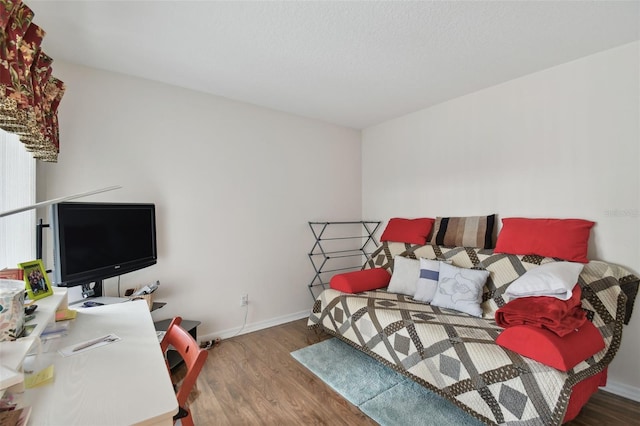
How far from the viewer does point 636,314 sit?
1964 mm

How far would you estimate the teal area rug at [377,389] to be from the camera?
5.75 feet

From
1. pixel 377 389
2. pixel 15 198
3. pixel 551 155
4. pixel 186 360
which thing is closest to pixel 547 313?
pixel 377 389

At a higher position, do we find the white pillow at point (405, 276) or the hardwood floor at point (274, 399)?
the white pillow at point (405, 276)

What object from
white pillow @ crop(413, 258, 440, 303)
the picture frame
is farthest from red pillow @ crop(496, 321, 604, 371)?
the picture frame

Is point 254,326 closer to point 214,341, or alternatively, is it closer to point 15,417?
point 214,341

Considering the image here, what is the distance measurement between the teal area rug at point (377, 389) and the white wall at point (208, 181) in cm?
93

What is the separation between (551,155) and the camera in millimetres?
2324

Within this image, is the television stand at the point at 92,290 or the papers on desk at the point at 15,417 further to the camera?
the television stand at the point at 92,290

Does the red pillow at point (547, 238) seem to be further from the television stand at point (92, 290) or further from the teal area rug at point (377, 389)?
the television stand at point (92, 290)

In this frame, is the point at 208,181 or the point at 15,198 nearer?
the point at 15,198

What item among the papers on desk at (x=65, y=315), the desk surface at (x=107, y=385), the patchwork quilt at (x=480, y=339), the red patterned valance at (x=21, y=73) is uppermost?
the red patterned valance at (x=21, y=73)

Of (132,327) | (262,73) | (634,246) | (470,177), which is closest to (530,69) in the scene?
(470,177)

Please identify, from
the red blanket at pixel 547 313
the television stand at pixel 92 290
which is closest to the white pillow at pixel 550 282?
the red blanket at pixel 547 313

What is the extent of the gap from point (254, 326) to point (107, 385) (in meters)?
2.24
